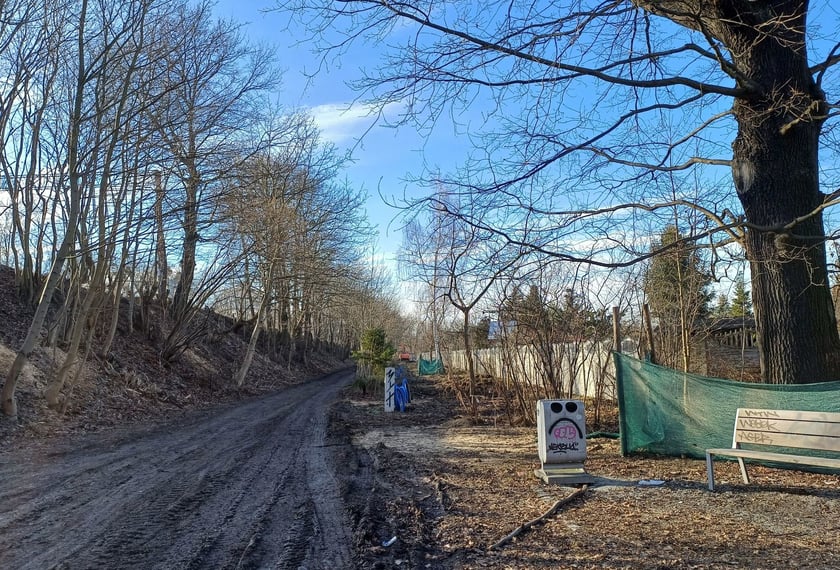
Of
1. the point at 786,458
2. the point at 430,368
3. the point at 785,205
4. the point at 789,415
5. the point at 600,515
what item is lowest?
the point at 600,515

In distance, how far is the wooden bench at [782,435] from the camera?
253 inches

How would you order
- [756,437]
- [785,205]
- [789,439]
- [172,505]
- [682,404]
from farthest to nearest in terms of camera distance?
[682,404], [785,205], [756,437], [789,439], [172,505]

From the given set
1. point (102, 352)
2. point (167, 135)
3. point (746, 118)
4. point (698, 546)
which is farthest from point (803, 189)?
point (102, 352)

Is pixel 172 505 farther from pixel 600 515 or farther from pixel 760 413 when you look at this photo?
pixel 760 413

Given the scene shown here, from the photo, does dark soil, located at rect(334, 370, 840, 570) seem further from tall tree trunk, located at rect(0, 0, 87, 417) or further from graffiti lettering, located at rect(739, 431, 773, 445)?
tall tree trunk, located at rect(0, 0, 87, 417)

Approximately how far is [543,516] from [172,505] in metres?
3.74

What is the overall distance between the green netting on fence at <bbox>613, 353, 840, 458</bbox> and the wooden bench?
42 cm

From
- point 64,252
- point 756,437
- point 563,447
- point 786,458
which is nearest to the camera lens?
point 786,458

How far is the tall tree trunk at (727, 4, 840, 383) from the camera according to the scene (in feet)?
24.5

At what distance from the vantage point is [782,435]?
22.5 ft

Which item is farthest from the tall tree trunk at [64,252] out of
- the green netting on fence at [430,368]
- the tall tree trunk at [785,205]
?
the green netting on fence at [430,368]

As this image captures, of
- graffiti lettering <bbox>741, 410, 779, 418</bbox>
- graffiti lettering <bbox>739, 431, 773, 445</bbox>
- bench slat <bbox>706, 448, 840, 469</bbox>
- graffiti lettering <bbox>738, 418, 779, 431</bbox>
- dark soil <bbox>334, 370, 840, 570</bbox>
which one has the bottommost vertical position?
dark soil <bbox>334, 370, 840, 570</bbox>

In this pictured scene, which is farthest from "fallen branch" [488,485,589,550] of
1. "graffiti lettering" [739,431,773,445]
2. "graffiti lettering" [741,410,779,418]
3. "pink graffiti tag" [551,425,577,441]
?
"graffiti lettering" [741,410,779,418]

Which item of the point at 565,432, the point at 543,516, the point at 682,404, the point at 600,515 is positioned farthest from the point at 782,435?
the point at 543,516
